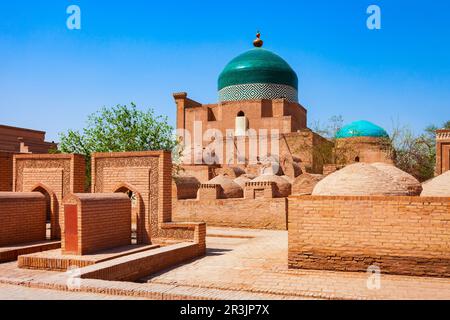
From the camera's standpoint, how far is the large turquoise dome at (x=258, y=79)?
108ft

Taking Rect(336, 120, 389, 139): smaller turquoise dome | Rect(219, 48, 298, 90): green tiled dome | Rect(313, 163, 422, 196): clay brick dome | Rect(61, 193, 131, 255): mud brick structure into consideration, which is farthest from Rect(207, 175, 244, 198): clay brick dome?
Rect(219, 48, 298, 90): green tiled dome

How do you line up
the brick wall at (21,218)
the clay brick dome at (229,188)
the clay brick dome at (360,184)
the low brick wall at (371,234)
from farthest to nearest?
the clay brick dome at (229,188) → the brick wall at (21,218) → the clay brick dome at (360,184) → the low brick wall at (371,234)

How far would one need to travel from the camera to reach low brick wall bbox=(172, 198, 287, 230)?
14547mm

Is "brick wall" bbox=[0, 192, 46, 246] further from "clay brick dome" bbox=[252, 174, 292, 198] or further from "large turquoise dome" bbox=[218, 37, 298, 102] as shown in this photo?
"large turquoise dome" bbox=[218, 37, 298, 102]

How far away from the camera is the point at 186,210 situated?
16359 mm

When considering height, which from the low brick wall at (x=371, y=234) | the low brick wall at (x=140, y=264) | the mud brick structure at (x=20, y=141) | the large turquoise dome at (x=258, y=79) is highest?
the large turquoise dome at (x=258, y=79)

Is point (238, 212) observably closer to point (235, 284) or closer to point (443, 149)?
A: point (235, 284)

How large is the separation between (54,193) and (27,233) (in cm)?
136

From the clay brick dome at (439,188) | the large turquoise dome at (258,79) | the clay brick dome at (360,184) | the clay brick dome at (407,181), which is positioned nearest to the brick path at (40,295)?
the clay brick dome at (360,184)

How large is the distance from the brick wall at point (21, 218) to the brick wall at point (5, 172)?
277cm

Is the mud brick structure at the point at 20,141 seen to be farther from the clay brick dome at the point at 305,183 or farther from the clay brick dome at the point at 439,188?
the clay brick dome at the point at 439,188
